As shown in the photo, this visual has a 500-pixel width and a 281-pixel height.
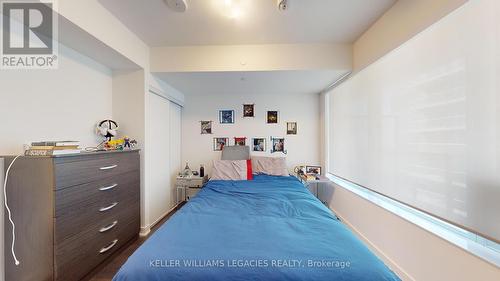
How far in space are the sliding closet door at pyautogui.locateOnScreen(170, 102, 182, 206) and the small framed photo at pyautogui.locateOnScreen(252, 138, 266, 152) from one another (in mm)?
1385

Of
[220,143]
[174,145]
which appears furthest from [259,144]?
[174,145]

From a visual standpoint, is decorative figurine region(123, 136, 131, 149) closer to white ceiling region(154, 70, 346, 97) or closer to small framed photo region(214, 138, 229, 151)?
white ceiling region(154, 70, 346, 97)

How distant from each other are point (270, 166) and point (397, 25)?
229 cm

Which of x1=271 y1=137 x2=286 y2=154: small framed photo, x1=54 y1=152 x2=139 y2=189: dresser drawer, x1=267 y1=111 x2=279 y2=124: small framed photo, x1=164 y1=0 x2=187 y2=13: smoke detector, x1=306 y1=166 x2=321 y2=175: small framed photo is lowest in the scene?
x1=306 y1=166 x2=321 y2=175: small framed photo

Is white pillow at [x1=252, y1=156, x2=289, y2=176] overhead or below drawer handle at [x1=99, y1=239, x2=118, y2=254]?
overhead

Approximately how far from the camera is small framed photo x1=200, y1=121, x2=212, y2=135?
3.45 meters

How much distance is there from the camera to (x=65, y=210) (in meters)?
1.35

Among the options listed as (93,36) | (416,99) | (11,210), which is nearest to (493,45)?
(416,99)

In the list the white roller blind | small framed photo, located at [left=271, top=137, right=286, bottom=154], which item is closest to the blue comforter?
the white roller blind

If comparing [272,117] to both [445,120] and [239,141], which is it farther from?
[445,120]

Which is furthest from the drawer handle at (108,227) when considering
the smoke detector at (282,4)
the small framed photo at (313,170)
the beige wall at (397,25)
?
the beige wall at (397,25)

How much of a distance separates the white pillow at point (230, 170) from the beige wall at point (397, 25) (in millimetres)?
2075

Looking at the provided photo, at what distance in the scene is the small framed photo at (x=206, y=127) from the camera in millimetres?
3445

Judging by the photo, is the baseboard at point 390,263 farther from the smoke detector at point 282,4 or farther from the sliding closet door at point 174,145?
the sliding closet door at point 174,145
